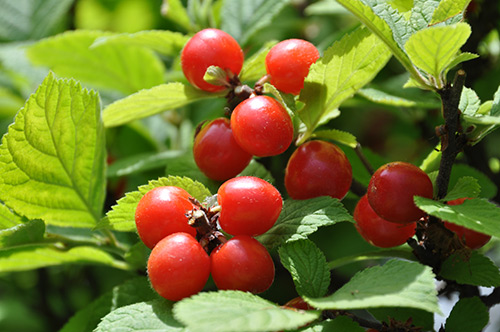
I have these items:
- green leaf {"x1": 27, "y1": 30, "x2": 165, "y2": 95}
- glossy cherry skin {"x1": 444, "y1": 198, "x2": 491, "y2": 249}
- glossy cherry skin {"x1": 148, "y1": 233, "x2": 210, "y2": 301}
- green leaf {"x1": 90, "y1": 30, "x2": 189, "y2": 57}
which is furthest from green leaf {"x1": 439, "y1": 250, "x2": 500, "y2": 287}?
green leaf {"x1": 27, "y1": 30, "x2": 165, "y2": 95}

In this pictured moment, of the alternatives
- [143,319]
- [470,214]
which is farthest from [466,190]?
[143,319]

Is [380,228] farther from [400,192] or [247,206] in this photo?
[247,206]

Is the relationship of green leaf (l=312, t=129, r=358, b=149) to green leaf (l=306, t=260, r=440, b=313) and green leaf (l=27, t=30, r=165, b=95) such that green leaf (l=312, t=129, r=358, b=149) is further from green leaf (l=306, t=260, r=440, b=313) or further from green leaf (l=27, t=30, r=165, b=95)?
green leaf (l=27, t=30, r=165, b=95)

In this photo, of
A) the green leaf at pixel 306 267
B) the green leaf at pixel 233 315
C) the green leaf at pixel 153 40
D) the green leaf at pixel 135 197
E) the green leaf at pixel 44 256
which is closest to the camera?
the green leaf at pixel 233 315

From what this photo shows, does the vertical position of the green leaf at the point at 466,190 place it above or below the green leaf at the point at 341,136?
below

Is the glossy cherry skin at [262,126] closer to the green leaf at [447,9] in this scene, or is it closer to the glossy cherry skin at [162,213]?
the glossy cherry skin at [162,213]

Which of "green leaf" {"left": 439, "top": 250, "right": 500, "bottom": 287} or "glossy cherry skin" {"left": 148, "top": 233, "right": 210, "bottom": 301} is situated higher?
"glossy cherry skin" {"left": 148, "top": 233, "right": 210, "bottom": 301}

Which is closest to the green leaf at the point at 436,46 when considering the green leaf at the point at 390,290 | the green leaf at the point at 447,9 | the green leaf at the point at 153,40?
the green leaf at the point at 447,9
